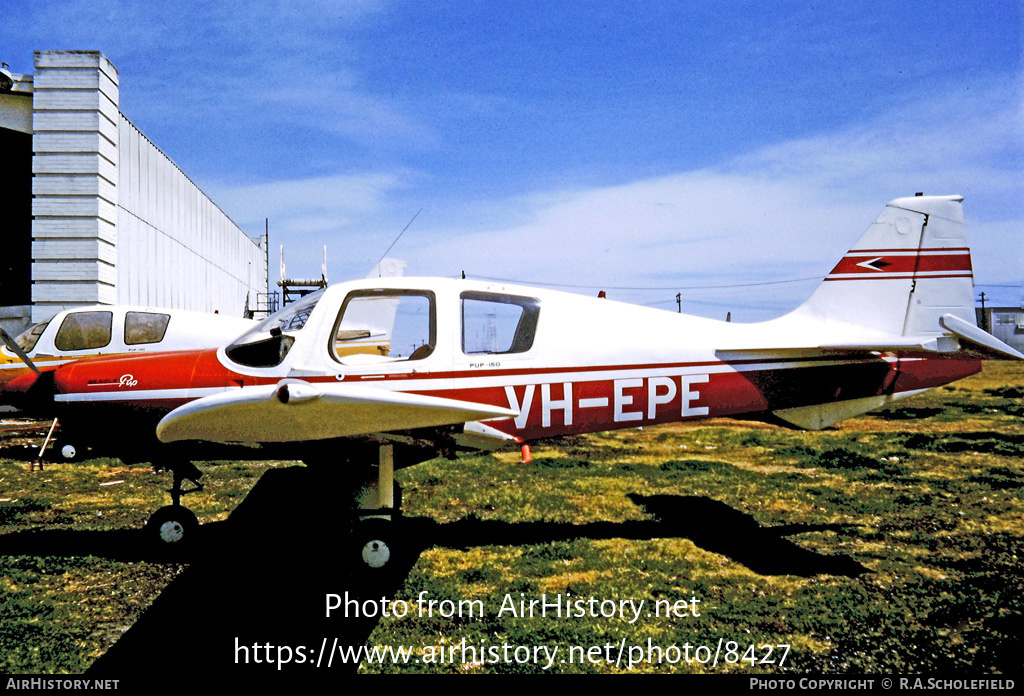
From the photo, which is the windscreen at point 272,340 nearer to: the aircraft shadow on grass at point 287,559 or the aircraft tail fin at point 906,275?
the aircraft shadow on grass at point 287,559

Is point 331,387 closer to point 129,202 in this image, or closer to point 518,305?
point 518,305

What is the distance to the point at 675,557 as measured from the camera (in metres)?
5.09

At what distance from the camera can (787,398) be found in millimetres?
Result: 5656

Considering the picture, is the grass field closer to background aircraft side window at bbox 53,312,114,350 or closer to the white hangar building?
background aircraft side window at bbox 53,312,114,350

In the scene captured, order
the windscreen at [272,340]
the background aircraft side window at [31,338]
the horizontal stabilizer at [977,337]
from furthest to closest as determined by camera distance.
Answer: the background aircraft side window at [31,338]
the horizontal stabilizer at [977,337]
the windscreen at [272,340]

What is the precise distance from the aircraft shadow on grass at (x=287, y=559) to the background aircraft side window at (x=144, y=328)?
4039mm

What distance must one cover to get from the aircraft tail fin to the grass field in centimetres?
220

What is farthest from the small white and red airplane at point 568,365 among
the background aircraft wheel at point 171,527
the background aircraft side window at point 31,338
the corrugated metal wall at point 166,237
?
the corrugated metal wall at point 166,237

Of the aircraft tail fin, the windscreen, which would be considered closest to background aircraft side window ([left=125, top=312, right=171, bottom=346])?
the windscreen

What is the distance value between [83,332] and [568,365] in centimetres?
846

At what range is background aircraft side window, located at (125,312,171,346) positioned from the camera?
30.6ft

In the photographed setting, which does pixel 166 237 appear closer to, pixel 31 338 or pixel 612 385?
pixel 31 338

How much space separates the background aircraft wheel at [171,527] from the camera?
5.16m

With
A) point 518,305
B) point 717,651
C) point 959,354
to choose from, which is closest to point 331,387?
point 518,305
